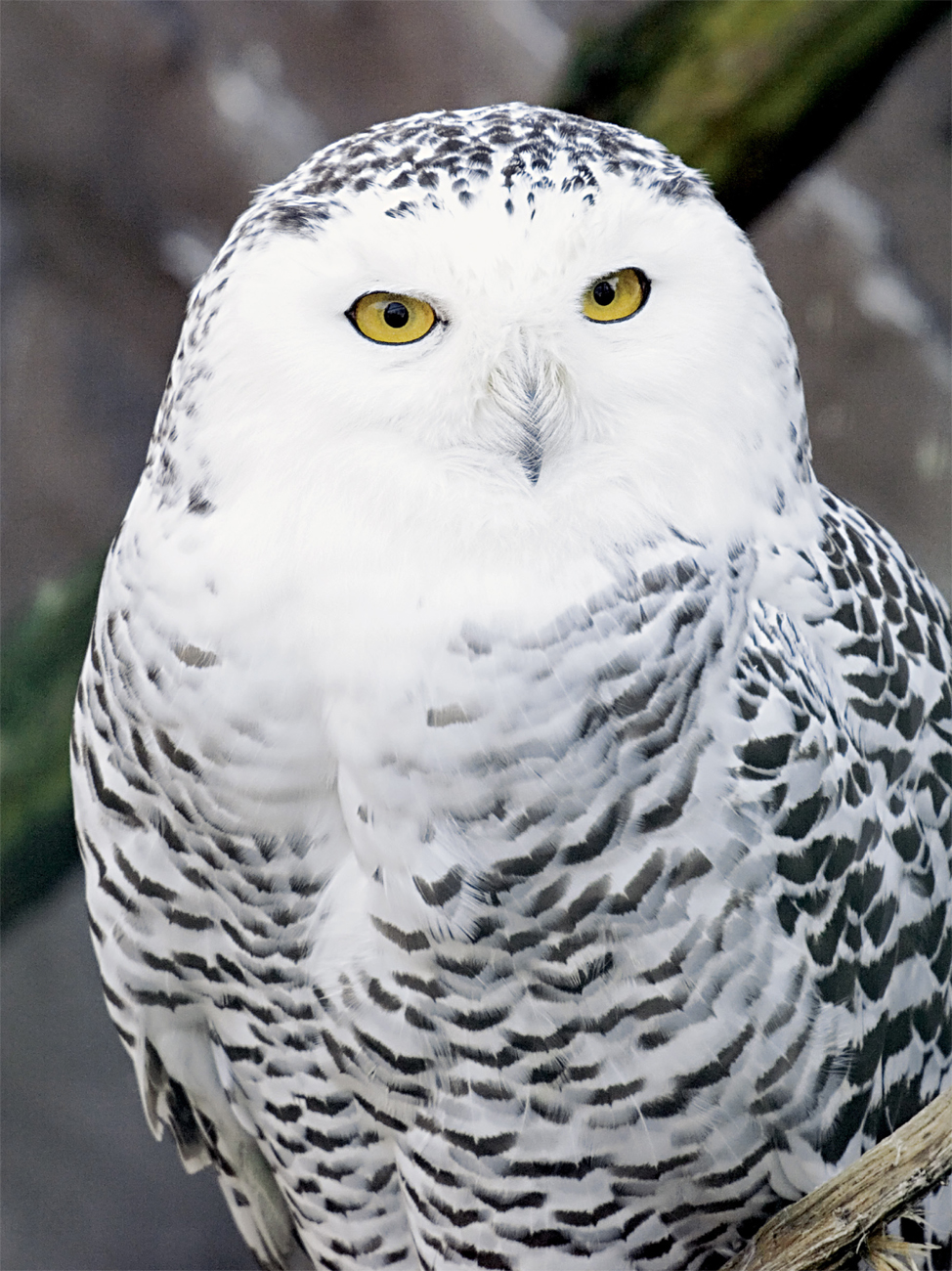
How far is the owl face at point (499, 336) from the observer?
788 mm

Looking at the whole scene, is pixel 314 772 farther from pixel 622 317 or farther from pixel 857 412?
pixel 857 412

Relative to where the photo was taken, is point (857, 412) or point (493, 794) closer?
point (493, 794)

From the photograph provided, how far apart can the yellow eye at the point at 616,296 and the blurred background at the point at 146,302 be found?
0.90 metres

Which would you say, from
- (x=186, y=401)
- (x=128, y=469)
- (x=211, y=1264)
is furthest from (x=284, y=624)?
(x=211, y=1264)

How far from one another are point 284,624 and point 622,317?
318 mm

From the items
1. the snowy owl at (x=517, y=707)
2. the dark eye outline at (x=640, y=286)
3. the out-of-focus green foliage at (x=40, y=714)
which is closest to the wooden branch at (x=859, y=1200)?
the snowy owl at (x=517, y=707)

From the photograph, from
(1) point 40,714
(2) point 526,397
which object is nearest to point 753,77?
(2) point 526,397

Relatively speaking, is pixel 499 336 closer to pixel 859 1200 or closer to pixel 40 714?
pixel 859 1200

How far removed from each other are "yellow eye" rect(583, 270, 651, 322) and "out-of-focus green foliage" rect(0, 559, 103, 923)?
3.27ft

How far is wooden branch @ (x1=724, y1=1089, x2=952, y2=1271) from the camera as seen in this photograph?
33.8 inches

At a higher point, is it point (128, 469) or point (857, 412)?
point (128, 469)

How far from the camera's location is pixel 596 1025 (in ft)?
3.08

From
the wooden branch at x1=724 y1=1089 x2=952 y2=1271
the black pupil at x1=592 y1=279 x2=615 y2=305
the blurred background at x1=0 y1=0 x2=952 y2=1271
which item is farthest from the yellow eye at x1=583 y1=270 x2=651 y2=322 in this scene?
the blurred background at x1=0 y1=0 x2=952 y2=1271

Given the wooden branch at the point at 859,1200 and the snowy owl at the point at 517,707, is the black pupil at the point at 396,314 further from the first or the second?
the wooden branch at the point at 859,1200
